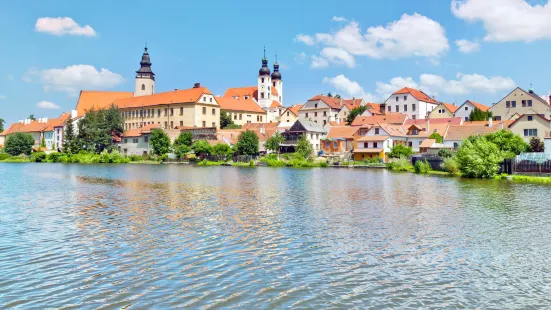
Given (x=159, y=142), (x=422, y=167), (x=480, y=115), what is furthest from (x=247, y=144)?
(x=480, y=115)

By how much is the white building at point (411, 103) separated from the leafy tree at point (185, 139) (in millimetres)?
39409

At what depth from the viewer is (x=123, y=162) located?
84500mm

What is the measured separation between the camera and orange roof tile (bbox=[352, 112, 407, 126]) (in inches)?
3263

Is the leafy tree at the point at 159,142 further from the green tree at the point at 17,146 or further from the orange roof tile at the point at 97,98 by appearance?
the orange roof tile at the point at 97,98

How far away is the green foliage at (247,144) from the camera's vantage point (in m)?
77.4

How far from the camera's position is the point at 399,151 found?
67438 mm

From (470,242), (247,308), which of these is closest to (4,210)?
(247,308)

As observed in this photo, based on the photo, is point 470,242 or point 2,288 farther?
point 470,242

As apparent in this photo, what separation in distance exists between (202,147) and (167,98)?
28.8 meters

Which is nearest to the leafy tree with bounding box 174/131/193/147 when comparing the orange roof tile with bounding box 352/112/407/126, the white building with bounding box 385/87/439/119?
the orange roof tile with bounding box 352/112/407/126

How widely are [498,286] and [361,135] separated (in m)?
67.3

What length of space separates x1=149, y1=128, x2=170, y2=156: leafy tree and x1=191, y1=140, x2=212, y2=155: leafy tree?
6167 millimetres

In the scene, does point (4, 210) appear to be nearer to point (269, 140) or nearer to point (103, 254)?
point (103, 254)

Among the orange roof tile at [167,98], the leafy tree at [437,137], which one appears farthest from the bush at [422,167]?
the orange roof tile at [167,98]
